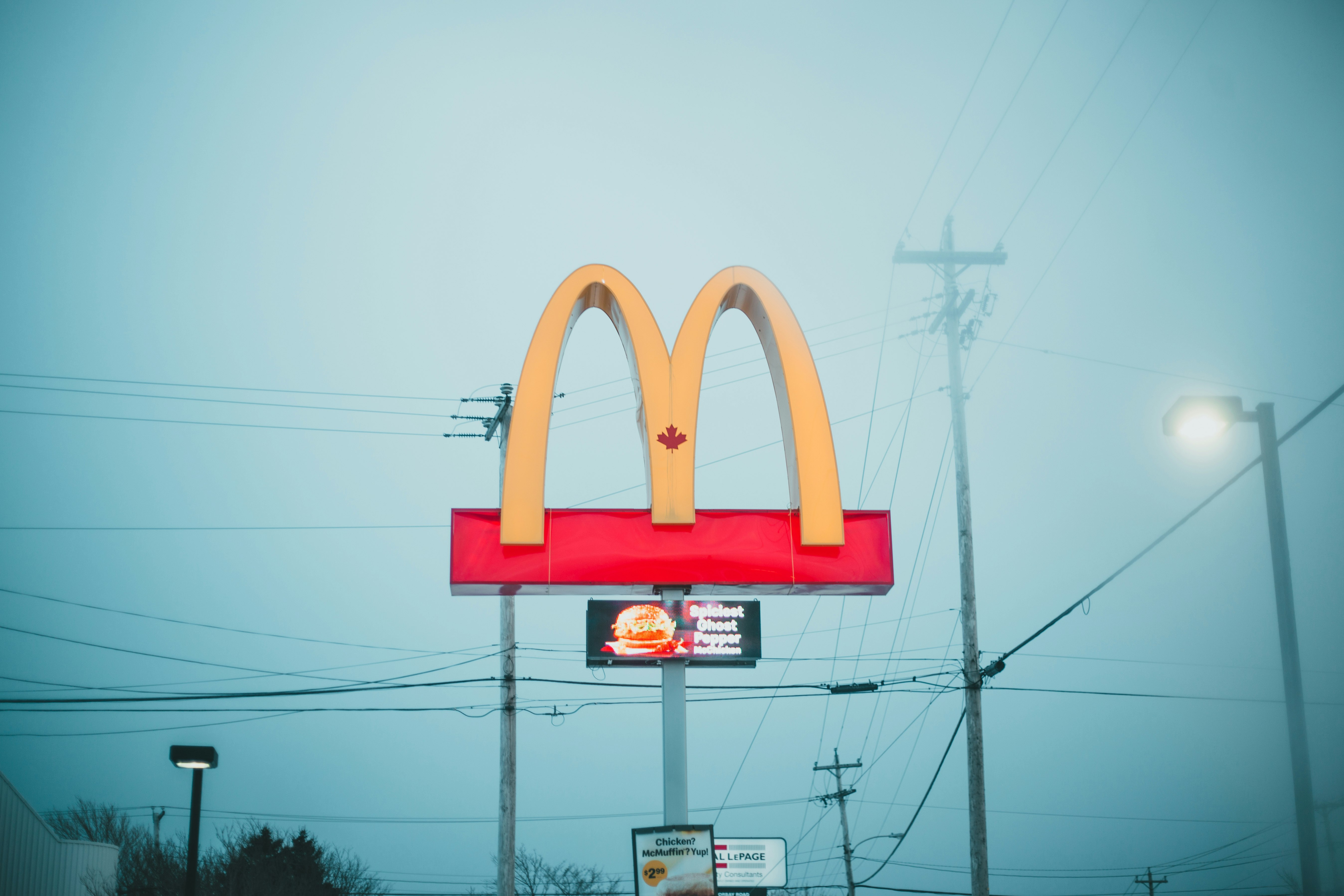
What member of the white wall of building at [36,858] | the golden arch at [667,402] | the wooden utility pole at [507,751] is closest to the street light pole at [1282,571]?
the golden arch at [667,402]

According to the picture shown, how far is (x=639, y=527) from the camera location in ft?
45.9

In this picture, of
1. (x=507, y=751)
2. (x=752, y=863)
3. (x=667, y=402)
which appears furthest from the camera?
(x=752, y=863)

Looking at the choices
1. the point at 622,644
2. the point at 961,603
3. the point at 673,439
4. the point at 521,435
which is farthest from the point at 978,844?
the point at 521,435

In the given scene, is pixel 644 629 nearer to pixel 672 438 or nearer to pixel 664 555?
pixel 664 555

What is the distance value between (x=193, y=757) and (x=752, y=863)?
60.8 ft

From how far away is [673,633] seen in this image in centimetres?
1389

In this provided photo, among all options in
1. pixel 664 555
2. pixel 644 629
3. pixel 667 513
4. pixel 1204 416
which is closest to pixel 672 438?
pixel 667 513

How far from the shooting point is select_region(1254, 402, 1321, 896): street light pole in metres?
8.82

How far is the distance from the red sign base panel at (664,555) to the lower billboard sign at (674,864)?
311 cm

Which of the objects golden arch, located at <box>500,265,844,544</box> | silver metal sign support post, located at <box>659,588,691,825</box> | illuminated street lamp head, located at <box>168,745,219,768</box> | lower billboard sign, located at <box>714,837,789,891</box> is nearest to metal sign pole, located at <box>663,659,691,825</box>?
silver metal sign support post, located at <box>659,588,691,825</box>

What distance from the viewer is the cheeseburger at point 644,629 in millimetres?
13797

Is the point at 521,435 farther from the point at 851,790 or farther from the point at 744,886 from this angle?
the point at 851,790

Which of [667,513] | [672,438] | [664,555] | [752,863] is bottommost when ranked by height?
[752,863]

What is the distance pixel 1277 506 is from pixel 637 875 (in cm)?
814
